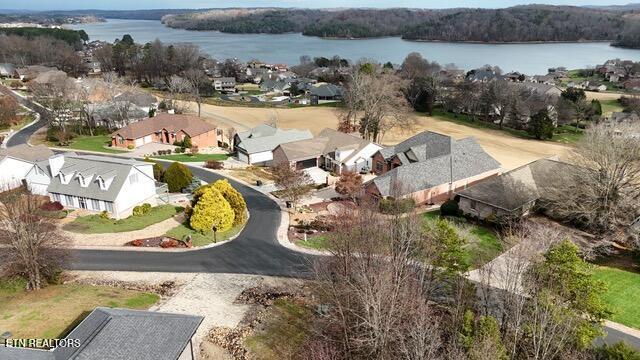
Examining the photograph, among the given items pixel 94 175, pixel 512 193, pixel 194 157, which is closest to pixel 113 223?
pixel 94 175

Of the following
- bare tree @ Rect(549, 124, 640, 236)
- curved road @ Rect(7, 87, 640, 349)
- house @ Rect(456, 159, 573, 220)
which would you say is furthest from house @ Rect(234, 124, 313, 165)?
bare tree @ Rect(549, 124, 640, 236)

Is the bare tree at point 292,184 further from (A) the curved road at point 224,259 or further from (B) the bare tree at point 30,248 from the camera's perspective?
(B) the bare tree at point 30,248

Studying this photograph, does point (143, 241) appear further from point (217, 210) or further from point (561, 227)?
point (561, 227)

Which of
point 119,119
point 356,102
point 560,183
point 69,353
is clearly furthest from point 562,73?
point 69,353

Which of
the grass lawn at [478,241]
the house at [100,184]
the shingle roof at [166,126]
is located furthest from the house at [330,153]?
the house at [100,184]

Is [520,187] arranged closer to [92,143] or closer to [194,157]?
[194,157]
